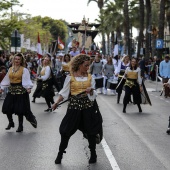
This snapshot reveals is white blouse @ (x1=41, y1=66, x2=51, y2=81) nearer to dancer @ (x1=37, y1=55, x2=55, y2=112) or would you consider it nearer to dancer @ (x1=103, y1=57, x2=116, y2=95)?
dancer @ (x1=37, y1=55, x2=55, y2=112)

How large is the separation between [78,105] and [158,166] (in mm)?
1510

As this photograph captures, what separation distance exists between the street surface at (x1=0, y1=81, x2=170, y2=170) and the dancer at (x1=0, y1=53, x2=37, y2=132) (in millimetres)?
505

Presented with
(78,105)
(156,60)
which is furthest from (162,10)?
(78,105)

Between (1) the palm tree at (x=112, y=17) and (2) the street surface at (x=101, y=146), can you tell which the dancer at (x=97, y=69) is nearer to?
(2) the street surface at (x=101, y=146)

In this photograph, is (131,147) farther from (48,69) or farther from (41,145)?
(48,69)

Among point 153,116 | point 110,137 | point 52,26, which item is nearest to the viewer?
point 110,137

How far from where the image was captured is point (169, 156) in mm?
9336

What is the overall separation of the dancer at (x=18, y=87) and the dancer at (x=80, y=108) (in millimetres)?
3352

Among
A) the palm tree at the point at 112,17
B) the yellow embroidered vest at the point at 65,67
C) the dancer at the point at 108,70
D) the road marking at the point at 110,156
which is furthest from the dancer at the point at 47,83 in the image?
the palm tree at the point at 112,17

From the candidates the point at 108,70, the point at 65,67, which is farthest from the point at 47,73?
the point at 108,70

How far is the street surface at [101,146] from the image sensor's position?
27.8 ft

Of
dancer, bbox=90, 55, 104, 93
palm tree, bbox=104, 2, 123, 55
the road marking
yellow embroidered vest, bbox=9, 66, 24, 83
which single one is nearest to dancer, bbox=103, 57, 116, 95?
dancer, bbox=90, 55, 104, 93

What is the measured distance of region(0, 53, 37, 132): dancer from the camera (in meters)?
11.8

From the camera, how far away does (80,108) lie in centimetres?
849
